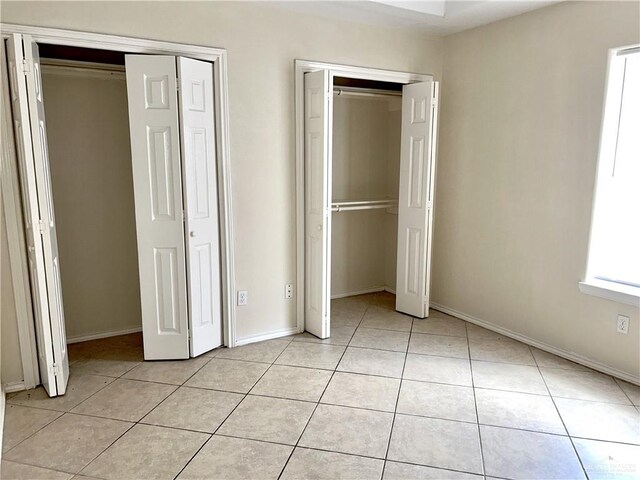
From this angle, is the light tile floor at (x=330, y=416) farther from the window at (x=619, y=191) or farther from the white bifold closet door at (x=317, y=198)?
the window at (x=619, y=191)

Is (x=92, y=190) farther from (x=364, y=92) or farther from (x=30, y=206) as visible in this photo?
(x=364, y=92)

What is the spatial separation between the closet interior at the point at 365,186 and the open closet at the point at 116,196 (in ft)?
5.38

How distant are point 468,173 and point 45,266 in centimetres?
323

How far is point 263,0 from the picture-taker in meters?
3.14

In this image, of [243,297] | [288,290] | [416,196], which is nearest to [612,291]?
[416,196]

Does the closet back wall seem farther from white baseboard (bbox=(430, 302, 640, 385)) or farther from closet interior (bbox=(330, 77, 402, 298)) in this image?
white baseboard (bbox=(430, 302, 640, 385))

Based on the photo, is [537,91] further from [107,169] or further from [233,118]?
[107,169]

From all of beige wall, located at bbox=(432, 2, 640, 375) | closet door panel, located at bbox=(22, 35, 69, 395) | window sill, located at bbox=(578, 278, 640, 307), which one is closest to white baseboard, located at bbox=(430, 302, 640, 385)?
beige wall, located at bbox=(432, 2, 640, 375)

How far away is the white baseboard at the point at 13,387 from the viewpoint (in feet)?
9.01

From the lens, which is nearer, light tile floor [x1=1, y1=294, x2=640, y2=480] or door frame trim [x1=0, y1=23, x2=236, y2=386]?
light tile floor [x1=1, y1=294, x2=640, y2=480]

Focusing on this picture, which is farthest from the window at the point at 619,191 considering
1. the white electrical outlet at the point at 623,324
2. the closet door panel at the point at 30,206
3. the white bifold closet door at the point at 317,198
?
the closet door panel at the point at 30,206

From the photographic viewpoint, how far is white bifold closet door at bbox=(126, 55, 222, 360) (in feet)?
9.48

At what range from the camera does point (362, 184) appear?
4688mm

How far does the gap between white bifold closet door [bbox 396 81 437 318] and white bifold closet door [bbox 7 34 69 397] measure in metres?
2.71
